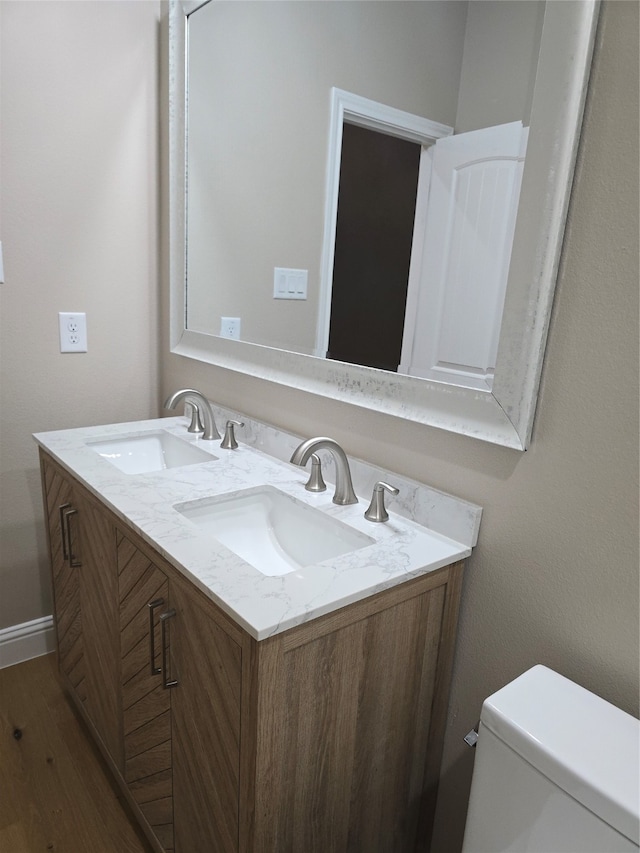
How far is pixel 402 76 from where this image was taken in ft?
3.91

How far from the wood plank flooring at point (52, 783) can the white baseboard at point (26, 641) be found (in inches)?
3.0

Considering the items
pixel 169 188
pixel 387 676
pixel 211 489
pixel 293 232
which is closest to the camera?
pixel 387 676

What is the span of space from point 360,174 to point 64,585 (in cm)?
135

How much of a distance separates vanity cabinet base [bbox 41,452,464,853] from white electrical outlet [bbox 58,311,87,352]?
0.71 m

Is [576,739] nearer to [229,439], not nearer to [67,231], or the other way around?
[229,439]

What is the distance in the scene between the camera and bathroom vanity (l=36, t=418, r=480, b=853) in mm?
889

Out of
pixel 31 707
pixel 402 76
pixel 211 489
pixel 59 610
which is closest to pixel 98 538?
pixel 211 489

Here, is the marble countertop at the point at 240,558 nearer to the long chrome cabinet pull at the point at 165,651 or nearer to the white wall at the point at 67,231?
the long chrome cabinet pull at the point at 165,651

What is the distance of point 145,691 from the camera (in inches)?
47.7

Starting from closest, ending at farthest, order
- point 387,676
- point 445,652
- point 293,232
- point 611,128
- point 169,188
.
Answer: point 611,128 < point 387,676 < point 445,652 < point 293,232 < point 169,188

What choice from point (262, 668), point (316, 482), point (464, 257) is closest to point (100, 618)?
point (316, 482)

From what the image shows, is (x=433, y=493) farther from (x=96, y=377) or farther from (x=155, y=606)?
(x=96, y=377)

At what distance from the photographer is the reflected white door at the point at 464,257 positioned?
98 cm

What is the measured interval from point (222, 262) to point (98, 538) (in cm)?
91
